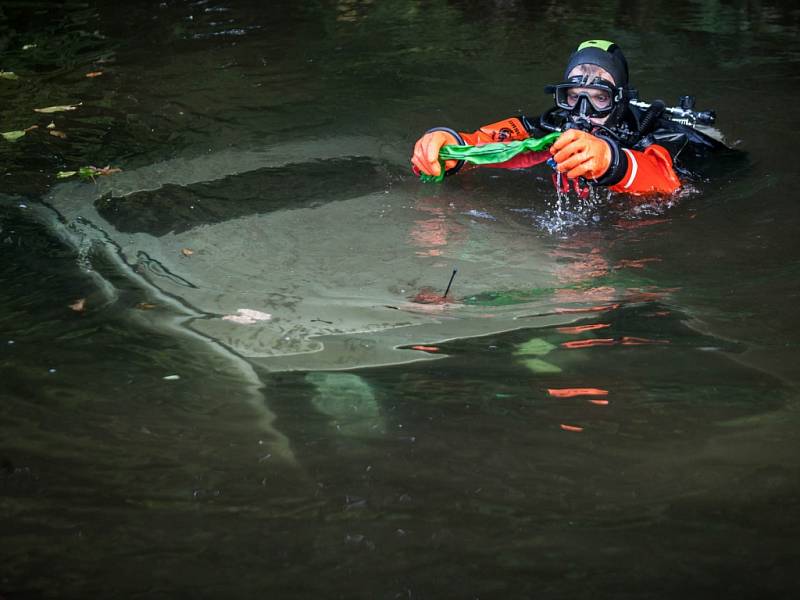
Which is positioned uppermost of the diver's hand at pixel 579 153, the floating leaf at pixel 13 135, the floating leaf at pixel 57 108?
the diver's hand at pixel 579 153

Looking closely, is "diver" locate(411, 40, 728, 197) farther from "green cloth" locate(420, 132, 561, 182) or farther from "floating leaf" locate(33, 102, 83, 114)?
"floating leaf" locate(33, 102, 83, 114)

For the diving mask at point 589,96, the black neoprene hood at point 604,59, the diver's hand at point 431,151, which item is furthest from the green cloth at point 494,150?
the black neoprene hood at point 604,59

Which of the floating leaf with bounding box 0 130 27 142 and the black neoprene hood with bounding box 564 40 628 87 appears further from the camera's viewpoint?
the floating leaf with bounding box 0 130 27 142

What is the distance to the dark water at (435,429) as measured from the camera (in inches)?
80.3

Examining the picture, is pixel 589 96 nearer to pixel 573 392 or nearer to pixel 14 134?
pixel 573 392

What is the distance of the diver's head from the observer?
4.82 metres

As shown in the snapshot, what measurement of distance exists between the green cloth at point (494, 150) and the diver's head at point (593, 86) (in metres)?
0.27

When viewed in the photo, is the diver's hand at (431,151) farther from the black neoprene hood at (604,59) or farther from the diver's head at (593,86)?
the black neoprene hood at (604,59)

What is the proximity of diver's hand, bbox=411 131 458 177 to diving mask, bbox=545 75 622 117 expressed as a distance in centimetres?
61

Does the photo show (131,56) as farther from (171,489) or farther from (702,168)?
(171,489)

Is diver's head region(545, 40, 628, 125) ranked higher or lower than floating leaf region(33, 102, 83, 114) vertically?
higher

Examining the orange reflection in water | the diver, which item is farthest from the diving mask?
the orange reflection in water

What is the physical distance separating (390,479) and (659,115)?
3471 millimetres

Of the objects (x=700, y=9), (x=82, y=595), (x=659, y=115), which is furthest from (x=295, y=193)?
(x=700, y=9)
